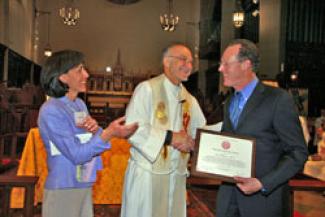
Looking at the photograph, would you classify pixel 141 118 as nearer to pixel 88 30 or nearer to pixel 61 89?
pixel 61 89

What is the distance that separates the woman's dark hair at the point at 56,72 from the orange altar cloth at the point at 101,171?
8.63 feet

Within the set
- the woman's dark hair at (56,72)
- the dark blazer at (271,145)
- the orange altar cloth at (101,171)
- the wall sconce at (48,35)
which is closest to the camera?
the dark blazer at (271,145)

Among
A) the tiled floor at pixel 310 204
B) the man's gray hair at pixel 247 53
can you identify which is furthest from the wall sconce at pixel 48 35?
the man's gray hair at pixel 247 53

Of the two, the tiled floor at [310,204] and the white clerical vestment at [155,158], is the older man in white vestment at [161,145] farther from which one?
the tiled floor at [310,204]

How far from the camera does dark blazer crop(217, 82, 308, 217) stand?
73.4 inches

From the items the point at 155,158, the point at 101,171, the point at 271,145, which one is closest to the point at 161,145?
the point at 155,158

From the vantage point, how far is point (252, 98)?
2.00 m

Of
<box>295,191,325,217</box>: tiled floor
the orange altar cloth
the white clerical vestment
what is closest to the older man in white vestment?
the white clerical vestment

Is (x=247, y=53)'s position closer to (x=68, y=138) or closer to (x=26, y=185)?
(x=68, y=138)

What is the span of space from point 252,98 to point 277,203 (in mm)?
545

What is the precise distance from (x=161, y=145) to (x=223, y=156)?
708 millimetres

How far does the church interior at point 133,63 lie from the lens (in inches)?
190

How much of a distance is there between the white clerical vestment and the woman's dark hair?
66 cm

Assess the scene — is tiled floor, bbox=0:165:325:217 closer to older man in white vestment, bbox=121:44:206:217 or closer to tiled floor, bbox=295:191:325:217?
tiled floor, bbox=295:191:325:217
